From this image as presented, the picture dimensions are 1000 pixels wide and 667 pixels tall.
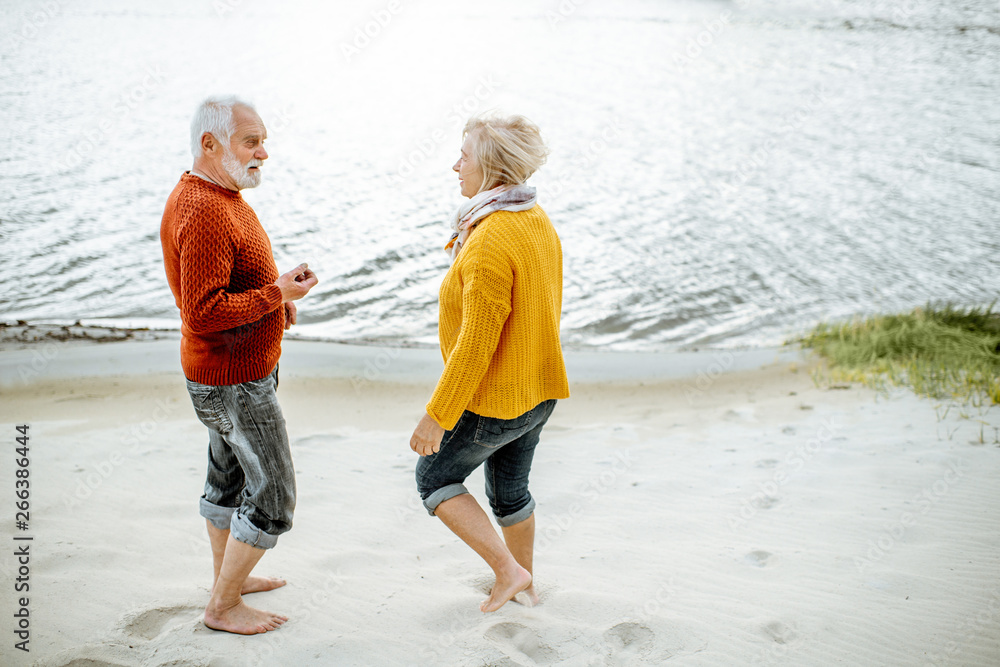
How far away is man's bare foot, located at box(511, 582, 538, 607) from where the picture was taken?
2785mm

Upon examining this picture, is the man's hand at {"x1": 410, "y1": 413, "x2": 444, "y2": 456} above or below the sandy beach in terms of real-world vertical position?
above

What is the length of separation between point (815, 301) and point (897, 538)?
577 cm

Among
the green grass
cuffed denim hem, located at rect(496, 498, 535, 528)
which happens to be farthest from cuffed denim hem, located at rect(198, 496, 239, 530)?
the green grass

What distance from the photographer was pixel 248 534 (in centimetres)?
241

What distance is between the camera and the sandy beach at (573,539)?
8.32 feet

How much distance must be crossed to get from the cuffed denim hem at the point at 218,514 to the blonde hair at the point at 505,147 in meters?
1.41

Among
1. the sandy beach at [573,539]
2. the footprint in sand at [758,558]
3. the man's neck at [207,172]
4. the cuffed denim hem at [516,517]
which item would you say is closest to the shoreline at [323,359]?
the sandy beach at [573,539]

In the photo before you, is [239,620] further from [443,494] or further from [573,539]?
[573,539]

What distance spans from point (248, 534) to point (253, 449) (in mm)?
283

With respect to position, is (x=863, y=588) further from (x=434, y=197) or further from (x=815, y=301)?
(x=434, y=197)

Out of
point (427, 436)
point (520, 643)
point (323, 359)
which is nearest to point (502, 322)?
point (427, 436)

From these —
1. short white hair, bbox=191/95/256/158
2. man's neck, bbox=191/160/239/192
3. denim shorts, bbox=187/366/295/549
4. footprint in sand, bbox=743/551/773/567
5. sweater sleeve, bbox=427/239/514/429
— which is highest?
short white hair, bbox=191/95/256/158

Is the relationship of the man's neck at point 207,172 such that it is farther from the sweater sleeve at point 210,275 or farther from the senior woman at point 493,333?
the senior woman at point 493,333

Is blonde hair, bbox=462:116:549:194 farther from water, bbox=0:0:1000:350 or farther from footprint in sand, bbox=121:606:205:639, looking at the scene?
footprint in sand, bbox=121:606:205:639
